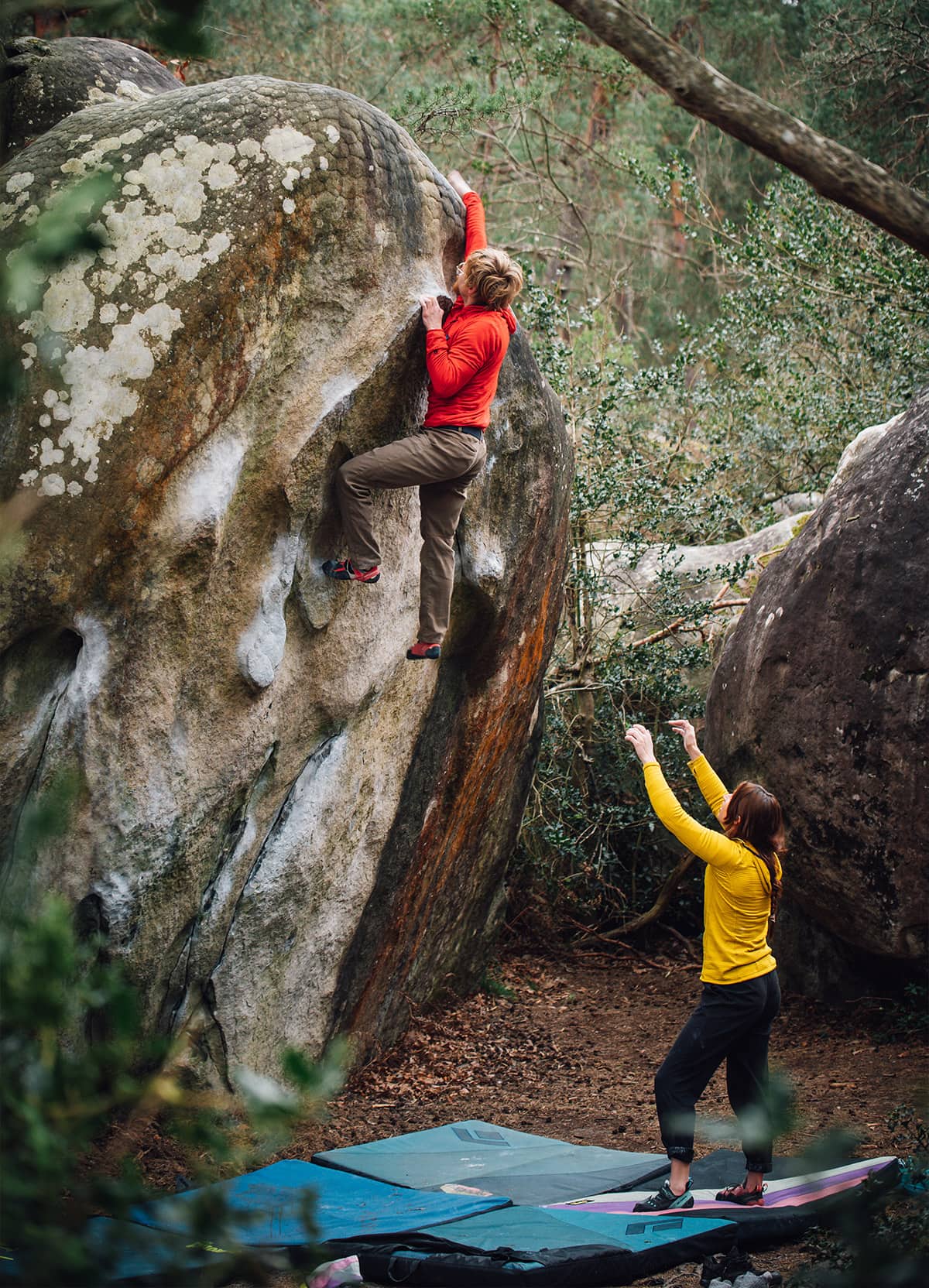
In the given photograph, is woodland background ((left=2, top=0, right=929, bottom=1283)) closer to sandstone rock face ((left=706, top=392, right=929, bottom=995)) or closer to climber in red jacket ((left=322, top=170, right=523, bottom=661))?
sandstone rock face ((left=706, top=392, right=929, bottom=995))

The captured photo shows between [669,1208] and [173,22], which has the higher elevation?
[173,22]

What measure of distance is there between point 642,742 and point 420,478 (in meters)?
1.62

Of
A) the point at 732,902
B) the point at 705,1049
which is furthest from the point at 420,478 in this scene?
the point at 705,1049

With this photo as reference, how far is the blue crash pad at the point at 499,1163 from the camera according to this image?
5.10 m

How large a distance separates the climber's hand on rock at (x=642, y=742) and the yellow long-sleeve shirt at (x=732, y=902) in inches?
7.1

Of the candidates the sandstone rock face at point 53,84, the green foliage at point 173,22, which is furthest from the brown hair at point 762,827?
the sandstone rock face at point 53,84

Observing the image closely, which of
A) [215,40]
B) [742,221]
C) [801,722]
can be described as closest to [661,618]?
[801,722]

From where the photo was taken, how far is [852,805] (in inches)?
273

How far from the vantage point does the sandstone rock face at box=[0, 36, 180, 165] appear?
5.65m

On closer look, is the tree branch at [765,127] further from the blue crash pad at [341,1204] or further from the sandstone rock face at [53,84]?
the blue crash pad at [341,1204]

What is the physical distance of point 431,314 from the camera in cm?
558

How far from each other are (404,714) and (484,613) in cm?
84

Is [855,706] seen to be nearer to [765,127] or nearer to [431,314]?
[431,314]

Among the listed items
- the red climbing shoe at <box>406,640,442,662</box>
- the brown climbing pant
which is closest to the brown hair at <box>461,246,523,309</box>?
the brown climbing pant
